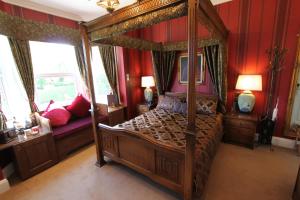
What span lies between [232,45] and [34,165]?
4.09m

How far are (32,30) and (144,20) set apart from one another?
1.94 m

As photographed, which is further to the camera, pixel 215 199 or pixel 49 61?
pixel 49 61

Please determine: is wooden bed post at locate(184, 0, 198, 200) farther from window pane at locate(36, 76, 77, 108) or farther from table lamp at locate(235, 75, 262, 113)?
window pane at locate(36, 76, 77, 108)

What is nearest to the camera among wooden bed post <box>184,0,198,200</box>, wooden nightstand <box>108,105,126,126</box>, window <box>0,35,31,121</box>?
wooden bed post <box>184,0,198,200</box>

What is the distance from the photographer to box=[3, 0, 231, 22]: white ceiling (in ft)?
8.66

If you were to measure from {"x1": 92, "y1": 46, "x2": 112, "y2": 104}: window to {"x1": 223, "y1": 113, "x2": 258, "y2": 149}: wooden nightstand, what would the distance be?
3.00 metres

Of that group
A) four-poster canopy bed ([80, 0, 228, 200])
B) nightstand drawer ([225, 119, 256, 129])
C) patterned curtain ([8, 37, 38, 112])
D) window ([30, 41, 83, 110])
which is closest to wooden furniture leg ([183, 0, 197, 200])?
four-poster canopy bed ([80, 0, 228, 200])

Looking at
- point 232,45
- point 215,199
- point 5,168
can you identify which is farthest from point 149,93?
point 5,168

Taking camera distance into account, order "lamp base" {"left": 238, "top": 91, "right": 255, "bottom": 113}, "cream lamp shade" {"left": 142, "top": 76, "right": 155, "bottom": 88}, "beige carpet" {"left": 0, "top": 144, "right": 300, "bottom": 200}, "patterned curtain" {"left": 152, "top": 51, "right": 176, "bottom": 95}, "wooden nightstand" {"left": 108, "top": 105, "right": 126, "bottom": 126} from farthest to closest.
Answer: "cream lamp shade" {"left": 142, "top": 76, "right": 155, "bottom": 88}, "patterned curtain" {"left": 152, "top": 51, "right": 176, "bottom": 95}, "wooden nightstand" {"left": 108, "top": 105, "right": 126, "bottom": 126}, "lamp base" {"left": 238, "top": 91, "right": 255, "bottom": 113}, "beige carpet" {"left": 0, "top": 144, "right": 300, "bottom": 200}

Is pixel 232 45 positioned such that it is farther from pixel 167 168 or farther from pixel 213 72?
pixel 167 168

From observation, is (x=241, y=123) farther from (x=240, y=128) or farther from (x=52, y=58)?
(x=52, y=58)

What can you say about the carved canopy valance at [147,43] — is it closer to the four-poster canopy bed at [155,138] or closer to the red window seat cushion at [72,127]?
the four-poster canopy bed at [155,138]

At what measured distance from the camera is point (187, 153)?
4.99 ft

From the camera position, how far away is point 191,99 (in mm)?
1382
